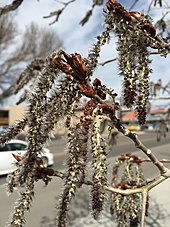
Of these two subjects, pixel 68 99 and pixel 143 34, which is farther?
pixel 143 34

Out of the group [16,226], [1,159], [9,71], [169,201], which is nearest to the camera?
[16,226]

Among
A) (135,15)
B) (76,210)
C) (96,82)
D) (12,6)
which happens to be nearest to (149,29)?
(135,15)

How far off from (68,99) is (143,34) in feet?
1.21

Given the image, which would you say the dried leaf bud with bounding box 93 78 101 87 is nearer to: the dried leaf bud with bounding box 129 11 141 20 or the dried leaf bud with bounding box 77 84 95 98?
the dried leaf bud with bounding box 77 84 95 98

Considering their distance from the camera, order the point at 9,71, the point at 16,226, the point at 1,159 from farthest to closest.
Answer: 1. the point at 9,71
2. the point at 1,159
3. the point at 16,226

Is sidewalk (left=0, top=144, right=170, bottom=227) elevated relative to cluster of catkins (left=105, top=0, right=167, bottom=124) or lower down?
lower down

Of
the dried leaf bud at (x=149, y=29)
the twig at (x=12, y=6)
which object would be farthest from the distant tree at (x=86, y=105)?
the twig at (x=12, y=6)

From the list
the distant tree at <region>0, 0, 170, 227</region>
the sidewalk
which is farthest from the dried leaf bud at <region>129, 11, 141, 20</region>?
the sidewalk

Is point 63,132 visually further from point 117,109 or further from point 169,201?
point 169,201

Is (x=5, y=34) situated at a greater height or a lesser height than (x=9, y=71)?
greater

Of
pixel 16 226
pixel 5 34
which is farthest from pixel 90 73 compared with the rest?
pixel 5 34

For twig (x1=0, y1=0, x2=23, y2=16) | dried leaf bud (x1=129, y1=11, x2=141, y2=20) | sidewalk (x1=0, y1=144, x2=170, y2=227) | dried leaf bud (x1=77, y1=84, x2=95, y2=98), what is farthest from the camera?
sidewalk (x1=0, y1=144, x2=170, y2=227)

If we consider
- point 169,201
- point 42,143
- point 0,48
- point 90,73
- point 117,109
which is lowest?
point 169,201

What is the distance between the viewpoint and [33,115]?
0.79 m
